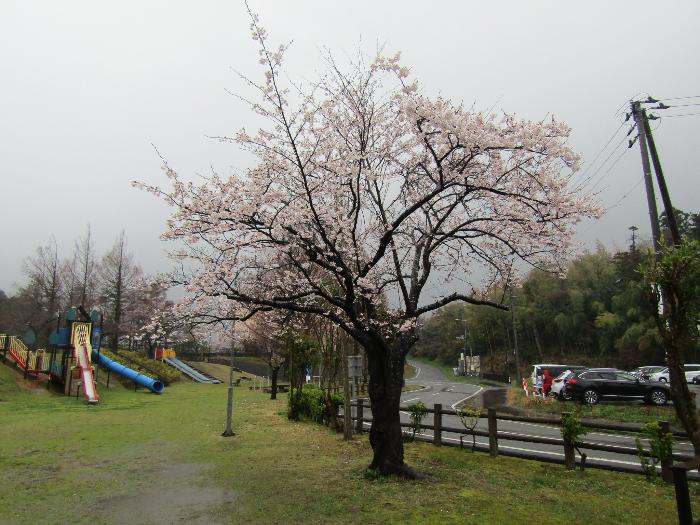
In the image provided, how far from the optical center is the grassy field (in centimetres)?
601

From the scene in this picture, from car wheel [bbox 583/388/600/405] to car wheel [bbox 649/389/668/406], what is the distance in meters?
1.74

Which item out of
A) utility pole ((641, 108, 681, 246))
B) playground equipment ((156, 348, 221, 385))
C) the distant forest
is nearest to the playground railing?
playground equipment ((156, 348, 221, 385))

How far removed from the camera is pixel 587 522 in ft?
18.7

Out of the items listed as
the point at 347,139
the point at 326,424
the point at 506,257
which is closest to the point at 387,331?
the point at 506,257

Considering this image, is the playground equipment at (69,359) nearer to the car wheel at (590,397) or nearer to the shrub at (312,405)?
the shrub at (312,405)

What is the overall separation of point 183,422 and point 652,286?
1358 centimetres

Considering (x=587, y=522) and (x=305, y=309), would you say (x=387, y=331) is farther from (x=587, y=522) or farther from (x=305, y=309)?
(x=587, y=522)

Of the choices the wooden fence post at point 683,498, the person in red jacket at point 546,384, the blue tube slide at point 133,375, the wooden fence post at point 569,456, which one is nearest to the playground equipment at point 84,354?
the blue tube slide at point 133,375

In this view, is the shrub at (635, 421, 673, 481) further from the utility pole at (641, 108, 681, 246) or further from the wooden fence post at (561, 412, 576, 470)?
the utility pole at (641, 108, 681, 246)

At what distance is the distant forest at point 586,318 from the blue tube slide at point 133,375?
23.8 metres

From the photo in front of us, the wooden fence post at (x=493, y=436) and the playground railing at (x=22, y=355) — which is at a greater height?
the playground railing at (x=22, y=355)

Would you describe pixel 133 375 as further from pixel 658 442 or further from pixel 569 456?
pixel 658 442

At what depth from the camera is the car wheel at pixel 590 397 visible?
1788cm

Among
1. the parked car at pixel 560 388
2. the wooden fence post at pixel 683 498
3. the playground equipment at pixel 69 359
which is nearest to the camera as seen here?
the wooden fence post at pixel 683 498
